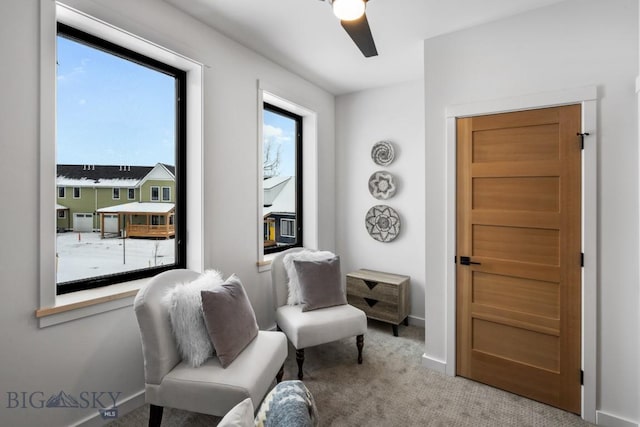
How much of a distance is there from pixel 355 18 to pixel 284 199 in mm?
2432

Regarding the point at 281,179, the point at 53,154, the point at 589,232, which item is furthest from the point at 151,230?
the point at 589,232

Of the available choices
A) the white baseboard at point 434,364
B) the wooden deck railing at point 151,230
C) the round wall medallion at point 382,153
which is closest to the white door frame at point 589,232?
the white baseboard at point 434,364

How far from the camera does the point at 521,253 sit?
2197mm

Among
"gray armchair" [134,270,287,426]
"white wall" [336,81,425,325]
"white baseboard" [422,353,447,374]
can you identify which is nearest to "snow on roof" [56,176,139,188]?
"gray armchair" [134,270,287,426]

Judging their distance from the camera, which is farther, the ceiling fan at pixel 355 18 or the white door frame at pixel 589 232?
the white door frame at pixel 589 232

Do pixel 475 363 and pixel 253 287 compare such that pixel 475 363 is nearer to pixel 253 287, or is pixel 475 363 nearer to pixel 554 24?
pixel 253 287

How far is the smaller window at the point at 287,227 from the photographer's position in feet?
11.9

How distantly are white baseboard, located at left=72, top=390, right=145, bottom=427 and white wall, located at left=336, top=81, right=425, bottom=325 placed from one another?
8.27 feet

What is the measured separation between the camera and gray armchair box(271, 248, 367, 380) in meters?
2.38

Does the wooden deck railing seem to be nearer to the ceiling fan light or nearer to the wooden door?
the ceiling fan light

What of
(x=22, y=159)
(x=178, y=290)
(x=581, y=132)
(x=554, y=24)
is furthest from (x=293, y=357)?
(x=554, y=24)

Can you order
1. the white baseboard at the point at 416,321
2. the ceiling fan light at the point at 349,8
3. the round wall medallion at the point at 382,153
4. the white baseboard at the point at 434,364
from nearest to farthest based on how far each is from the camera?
the ceiling fan light at the point at 349,8, the white baseboard at the point at 434,364, the white baseboard at the point at 416,321, the round wall medallion at the point at 382,153

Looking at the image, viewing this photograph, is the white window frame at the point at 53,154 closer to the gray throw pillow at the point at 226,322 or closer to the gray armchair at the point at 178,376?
the gray armchair at the point at 178,376

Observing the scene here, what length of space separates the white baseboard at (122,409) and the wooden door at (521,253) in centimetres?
230
